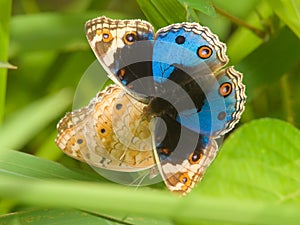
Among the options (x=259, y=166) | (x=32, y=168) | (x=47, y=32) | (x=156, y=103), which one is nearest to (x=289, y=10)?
(x=156, y=103)

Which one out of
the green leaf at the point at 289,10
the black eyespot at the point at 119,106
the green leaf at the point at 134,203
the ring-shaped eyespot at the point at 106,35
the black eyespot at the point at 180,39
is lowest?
the black eyespot at the point at 119,106

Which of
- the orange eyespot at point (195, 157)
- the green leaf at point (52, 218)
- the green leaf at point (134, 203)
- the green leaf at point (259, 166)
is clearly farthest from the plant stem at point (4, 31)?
the green leaf at point (134, 203)

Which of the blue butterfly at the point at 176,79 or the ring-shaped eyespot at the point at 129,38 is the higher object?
the ring-shaped eyespot at the point at 129,38

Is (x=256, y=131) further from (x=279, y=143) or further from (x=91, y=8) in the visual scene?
(x=91, y=8)

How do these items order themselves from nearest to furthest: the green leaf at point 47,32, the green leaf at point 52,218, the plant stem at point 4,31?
the green leaf at point 52,218 < the plant stem at point 4,31 < the green leaf at point 47,32

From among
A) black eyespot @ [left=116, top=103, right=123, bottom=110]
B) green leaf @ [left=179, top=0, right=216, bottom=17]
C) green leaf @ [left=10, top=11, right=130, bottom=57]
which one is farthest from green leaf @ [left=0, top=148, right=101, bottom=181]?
green leaf @ [left=10, top=11, right=130, bottom=57]

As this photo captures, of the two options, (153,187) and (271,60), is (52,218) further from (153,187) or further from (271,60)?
(271,60)

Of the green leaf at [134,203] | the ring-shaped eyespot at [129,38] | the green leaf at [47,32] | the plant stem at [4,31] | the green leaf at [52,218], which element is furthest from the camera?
the green leaf at [47,32]

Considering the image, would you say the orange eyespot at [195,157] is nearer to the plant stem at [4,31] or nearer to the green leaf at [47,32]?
the plant stem at [4,31]
